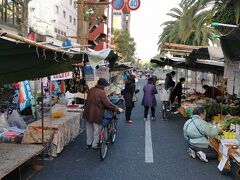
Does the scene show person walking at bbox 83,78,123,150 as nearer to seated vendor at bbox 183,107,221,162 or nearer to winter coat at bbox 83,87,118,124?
winter coat at bbox 83,87,118,124

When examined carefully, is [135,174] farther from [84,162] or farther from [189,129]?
[189,129]

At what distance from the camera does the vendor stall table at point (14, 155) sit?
18.9 ft

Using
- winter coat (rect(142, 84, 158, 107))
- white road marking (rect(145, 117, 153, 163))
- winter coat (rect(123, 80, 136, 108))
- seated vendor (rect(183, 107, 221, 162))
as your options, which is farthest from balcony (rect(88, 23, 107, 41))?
seated vendor (rect(183, 107, 221, 162))

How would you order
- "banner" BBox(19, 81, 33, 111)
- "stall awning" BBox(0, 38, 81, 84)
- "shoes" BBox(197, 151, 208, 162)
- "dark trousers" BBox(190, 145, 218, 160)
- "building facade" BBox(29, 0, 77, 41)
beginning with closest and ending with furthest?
"stall awning" BBox(0, 38, 81, 84) → "shoes" BBox(197, 151, 208, 162) → "dark trousers" BBox(190, 145, 218, 160) → "banner" BBox(19, 81, 33, 111) → "building facade" BBox(29, 0, 77, 41)

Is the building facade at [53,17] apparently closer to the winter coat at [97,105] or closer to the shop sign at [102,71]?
the shop sign at [102,71]

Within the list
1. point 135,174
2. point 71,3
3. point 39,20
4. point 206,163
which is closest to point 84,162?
point 135,174

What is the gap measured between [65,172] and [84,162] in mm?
820

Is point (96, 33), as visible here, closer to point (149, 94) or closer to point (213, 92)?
point (213, 92)

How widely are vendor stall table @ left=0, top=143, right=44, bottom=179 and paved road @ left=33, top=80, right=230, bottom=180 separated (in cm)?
48

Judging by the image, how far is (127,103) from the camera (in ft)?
44.5

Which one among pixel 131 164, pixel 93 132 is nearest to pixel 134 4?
pixel 93 132

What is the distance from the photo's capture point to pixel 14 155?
6.47 m

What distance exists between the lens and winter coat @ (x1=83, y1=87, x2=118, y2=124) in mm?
8344

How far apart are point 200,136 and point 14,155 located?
4.14 metres
